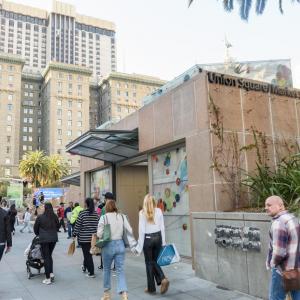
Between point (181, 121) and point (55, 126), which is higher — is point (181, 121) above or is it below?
below

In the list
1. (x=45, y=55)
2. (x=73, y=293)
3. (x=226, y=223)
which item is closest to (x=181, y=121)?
(x=226, y=223)

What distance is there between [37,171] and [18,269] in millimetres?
59105

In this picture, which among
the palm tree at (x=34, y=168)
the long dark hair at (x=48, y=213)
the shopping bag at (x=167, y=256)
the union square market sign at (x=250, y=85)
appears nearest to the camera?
the shopping bag at (x=167, y=256)

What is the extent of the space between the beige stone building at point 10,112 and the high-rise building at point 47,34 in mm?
51441

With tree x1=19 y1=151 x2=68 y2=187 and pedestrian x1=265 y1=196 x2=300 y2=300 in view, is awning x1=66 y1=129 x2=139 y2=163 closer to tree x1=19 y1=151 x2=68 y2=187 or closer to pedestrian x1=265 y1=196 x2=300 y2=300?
pedestrian x1=265 y1=196 x2=300 y2=300

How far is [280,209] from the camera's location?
3.98 meters

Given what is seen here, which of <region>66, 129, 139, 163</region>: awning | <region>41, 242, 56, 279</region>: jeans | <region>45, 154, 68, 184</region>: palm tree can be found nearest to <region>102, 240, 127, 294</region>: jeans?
<region>41, 242, 56, 279</region>: jeans

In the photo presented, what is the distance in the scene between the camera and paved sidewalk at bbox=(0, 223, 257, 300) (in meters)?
6.37

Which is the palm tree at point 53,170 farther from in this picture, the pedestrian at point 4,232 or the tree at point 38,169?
the pedestrian at point 4,232

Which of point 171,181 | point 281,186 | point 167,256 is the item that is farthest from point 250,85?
point 167,256

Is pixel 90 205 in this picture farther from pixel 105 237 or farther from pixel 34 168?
pixel 34 168

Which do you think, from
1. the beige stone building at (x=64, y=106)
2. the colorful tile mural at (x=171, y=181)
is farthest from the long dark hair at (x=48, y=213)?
the beige stone building at (x=64, y=106)

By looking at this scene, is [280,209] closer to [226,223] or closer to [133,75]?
[226,223]

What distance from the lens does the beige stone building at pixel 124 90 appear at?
4355 inches
